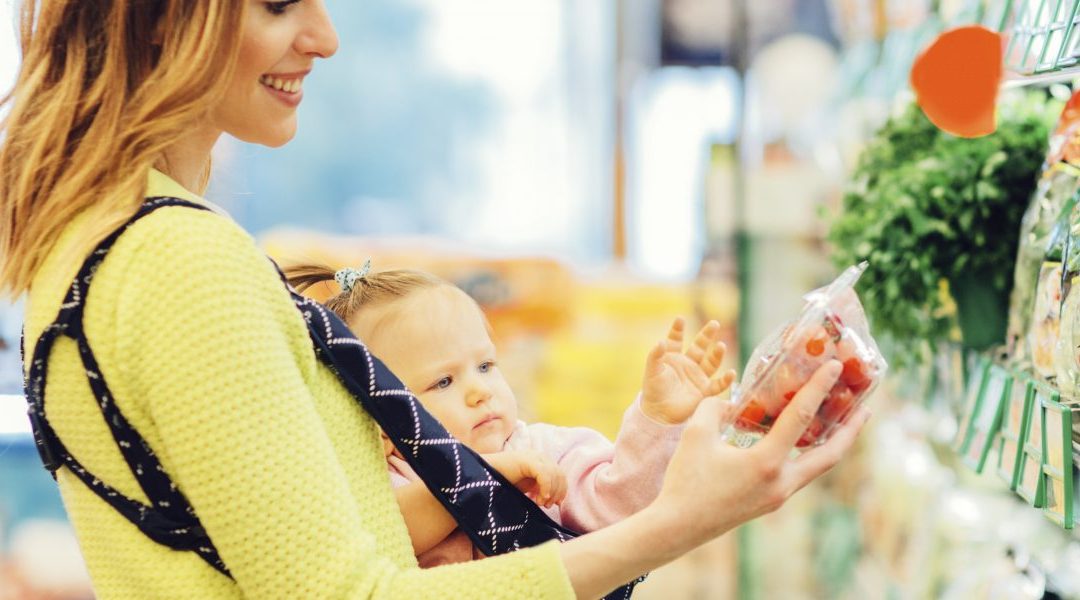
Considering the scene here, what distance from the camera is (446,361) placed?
4.17 ft

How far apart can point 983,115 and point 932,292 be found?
34 cm

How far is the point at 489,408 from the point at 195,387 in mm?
425

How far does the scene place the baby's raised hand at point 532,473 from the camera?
1.13 meters

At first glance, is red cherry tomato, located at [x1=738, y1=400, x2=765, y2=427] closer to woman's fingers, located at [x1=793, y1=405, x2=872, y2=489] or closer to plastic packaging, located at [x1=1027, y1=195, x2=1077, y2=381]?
woman's fingers, located at [x1=793, y1=405, x2=872, y2=489]

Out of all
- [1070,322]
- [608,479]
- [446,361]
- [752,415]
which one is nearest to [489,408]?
[446,361]

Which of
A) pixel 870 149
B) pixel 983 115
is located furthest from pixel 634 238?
pixel 983 115

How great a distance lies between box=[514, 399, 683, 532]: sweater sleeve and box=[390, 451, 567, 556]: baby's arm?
28 millimetres

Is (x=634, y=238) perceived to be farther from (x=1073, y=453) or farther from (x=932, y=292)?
(x=1073, y=453)

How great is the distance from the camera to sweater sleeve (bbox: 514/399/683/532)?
1.13 meters

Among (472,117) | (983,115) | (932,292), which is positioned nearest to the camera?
(983,115)

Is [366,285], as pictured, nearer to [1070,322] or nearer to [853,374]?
[853,374]

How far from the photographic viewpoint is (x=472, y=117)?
5836mm

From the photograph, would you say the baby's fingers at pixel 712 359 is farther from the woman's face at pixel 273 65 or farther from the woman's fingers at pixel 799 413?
the woman's face at pixel 273 65

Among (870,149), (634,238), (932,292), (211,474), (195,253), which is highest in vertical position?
(195,253)
